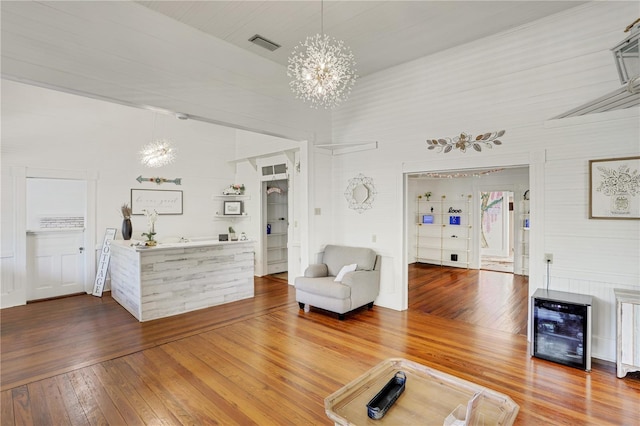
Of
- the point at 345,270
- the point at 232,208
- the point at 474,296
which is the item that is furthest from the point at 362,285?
the point at 232,208

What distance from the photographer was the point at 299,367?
306cm

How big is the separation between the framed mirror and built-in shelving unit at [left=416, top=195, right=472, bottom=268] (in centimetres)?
429

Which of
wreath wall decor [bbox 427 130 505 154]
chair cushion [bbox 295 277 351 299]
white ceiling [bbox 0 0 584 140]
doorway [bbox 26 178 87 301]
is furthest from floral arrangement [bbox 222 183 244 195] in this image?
wreath wall decor [bbox 427 130 505 154]

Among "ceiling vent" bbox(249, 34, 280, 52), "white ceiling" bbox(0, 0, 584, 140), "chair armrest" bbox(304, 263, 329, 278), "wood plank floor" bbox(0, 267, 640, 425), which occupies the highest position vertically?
"ceiling vent" bbox(249, 34, 280, 52)

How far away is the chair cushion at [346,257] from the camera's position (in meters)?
4.86

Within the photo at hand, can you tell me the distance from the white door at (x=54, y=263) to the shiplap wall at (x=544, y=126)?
5485 millimetres

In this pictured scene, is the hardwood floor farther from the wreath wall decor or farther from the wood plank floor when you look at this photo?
the wreath wall decor

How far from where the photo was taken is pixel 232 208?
7402mm

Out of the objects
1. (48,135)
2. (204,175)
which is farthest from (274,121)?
(48,135)

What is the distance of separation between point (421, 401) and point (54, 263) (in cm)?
626

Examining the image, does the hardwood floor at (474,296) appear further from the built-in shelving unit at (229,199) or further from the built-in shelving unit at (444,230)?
the built-in shelving unit at (229,199)

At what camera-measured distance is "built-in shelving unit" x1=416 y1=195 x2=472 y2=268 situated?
824 cm

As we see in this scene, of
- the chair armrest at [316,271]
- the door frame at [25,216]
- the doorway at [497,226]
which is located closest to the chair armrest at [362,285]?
the chair armrest at [316,271]

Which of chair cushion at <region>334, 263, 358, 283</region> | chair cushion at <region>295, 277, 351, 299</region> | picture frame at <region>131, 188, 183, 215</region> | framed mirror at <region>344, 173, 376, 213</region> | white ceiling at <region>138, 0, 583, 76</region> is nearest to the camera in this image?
white ceiling at <region>138, 0, 583, 76</region>
